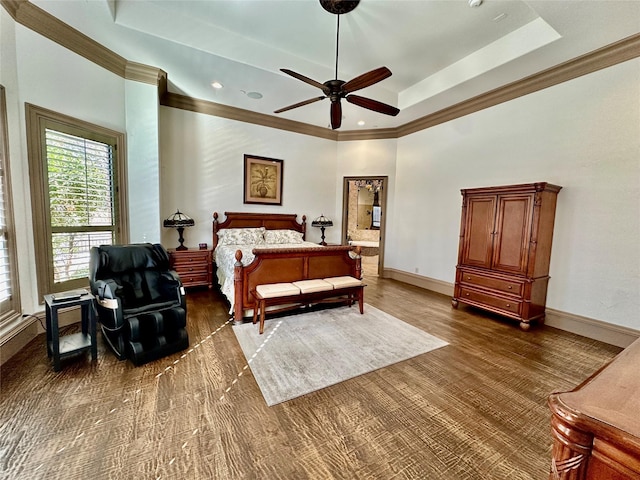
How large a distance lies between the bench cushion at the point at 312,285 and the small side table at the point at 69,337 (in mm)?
2088

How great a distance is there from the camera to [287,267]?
12.1ft

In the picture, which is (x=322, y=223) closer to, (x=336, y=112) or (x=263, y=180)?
(x=263, y=180)

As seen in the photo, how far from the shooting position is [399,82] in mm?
4605

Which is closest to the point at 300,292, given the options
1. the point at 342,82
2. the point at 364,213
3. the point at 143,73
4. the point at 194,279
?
the point at 194,279

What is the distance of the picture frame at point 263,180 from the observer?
5496mm

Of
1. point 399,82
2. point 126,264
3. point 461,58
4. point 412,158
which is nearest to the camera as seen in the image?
point 126,264

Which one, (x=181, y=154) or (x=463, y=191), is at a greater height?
(x=181, y=154)

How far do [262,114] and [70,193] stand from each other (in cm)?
354

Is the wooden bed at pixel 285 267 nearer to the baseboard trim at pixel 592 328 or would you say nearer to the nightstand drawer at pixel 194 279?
the nightstand drawer at pixel 194 279

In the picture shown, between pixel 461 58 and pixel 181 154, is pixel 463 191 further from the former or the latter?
pixel 181 154

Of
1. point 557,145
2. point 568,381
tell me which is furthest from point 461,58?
point 568,381

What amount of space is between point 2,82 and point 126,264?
1967 millimetres

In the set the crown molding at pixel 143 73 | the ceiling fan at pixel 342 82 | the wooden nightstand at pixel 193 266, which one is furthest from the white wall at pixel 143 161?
the ceiling fan at pixel 342 82

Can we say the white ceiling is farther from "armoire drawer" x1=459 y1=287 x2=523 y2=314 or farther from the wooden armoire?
"armoire drawer" x1=459 y1=287 x2=523 y2=314
